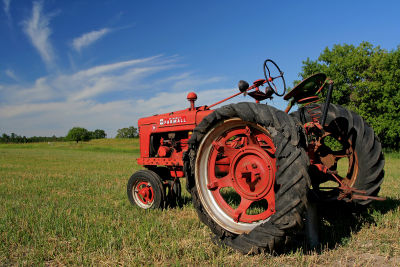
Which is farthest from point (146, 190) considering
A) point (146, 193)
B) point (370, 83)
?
point (370, 83)

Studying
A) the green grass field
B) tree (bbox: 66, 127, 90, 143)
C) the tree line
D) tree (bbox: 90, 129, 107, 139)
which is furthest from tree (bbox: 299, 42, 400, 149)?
tree (bbox: 90, 129, 107, 139)

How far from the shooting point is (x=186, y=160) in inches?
132

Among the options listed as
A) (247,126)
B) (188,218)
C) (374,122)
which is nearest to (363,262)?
(247,126)

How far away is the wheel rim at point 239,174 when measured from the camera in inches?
114

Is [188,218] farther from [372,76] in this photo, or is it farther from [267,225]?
[372,76]

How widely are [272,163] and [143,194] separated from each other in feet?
8.61

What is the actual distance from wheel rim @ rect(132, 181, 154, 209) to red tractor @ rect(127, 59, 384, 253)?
1581mm

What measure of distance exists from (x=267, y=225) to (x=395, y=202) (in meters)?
3.46

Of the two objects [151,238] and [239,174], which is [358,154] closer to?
[239,174]

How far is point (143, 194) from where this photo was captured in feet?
15.8

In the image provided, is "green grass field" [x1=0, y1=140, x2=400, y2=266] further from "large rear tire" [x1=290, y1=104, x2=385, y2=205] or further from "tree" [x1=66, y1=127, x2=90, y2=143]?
"tree" [x1=66, y1=127, x2=90, y2=143]

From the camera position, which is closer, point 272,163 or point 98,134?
point 272,163

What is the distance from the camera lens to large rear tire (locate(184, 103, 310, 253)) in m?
2.39

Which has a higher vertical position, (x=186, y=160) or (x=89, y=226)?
(x=186, y=160)
